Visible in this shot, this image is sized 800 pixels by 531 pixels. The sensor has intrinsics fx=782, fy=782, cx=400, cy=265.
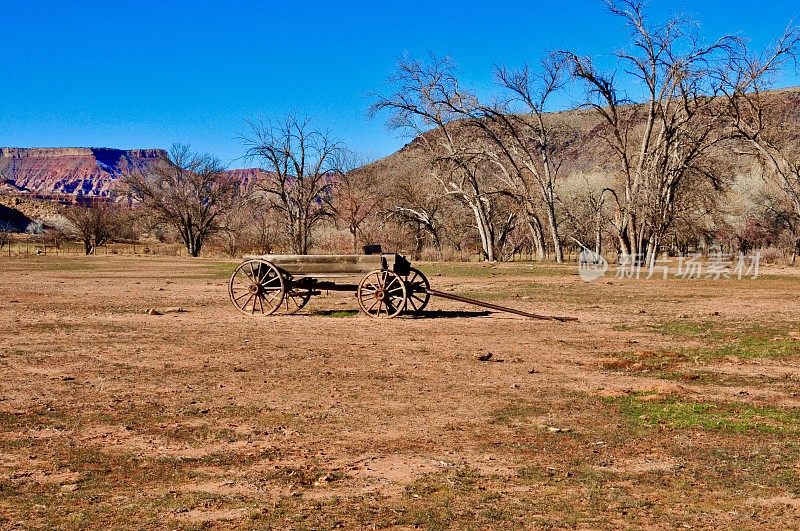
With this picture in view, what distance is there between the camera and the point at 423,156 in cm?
4528

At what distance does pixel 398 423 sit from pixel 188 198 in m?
59.1

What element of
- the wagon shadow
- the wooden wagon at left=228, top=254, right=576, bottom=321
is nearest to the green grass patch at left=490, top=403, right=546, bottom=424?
the wooden wagon at left=228, top=254, right=576, bottom=321

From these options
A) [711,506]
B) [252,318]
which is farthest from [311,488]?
[252,318]

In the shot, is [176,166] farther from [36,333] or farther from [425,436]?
[425,436]

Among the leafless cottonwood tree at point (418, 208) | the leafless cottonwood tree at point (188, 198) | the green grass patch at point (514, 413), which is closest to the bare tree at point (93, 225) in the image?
the leafless cottonwood tree at point (188, 198)

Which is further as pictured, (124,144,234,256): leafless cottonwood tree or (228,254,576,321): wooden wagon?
(124,144,234,256): leafless cottonwood tree

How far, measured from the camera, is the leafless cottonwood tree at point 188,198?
62.2 metres

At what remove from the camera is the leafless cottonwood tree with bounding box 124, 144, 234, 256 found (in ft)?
204

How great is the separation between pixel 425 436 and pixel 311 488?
1712 mm

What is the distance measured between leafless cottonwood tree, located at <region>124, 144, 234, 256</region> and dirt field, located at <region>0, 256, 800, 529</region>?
4818cm

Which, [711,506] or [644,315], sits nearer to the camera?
[711,506]

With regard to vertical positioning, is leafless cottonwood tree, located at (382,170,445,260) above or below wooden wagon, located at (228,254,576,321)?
above

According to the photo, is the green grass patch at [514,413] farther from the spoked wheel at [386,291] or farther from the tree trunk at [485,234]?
the tree trunk at [485,234]

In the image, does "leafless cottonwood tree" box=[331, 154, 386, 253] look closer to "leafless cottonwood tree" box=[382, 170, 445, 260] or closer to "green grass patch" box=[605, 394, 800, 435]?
"leafless cottonwood tree" box=[382, 170, 445, 260]
